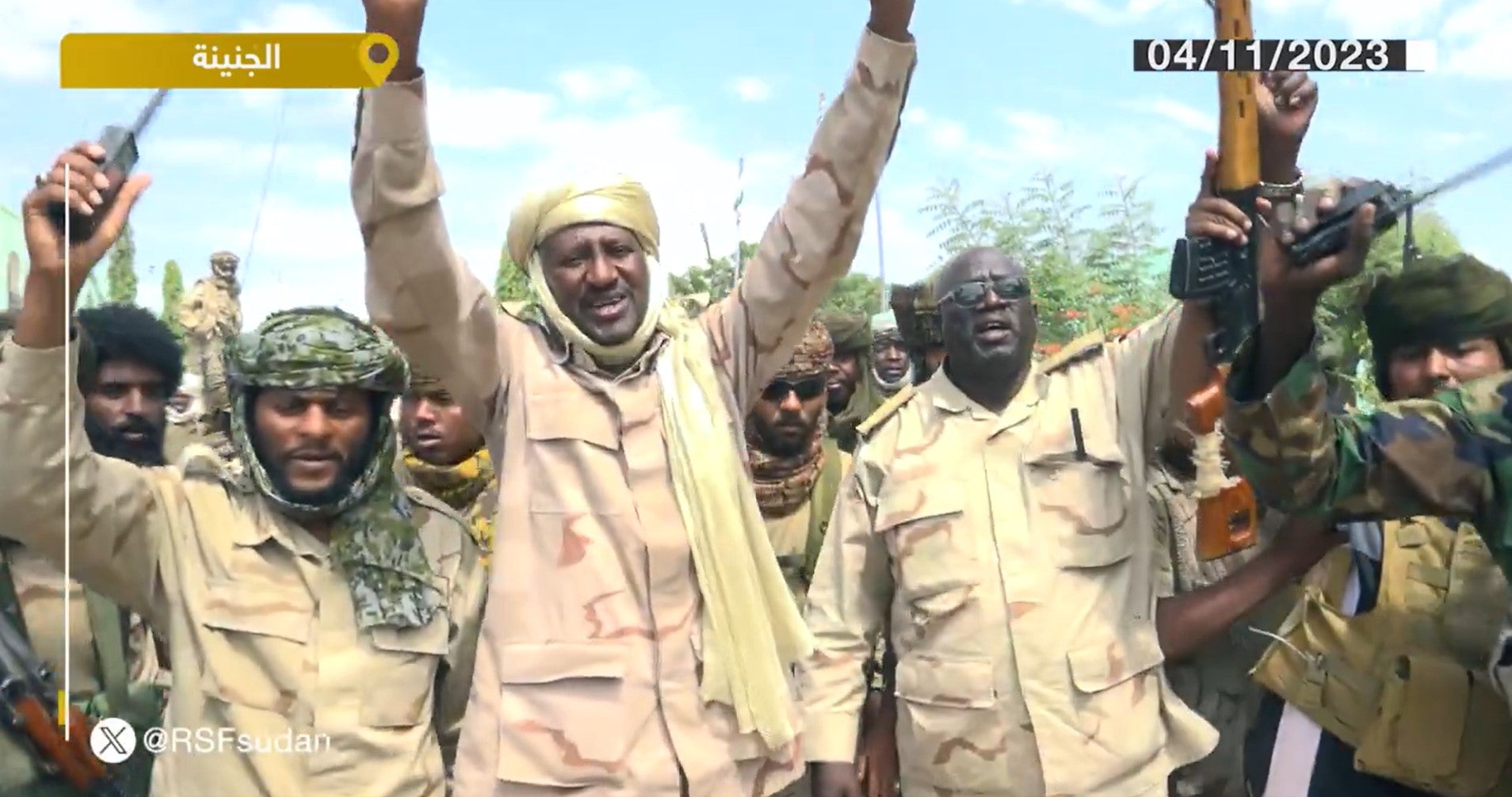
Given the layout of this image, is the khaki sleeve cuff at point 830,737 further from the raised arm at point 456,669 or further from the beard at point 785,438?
the beard at point 785,438

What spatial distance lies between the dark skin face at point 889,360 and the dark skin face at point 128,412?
13.3ft

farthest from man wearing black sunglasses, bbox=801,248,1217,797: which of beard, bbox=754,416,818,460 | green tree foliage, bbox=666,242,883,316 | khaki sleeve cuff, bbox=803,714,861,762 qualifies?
green tree foliage, bbox=666,242,883,316

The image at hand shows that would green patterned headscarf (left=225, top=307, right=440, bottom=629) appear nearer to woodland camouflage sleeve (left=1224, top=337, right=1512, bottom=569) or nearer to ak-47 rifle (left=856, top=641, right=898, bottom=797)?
ak-47 rifle (left=856, top=641, right=898, bottom=797)

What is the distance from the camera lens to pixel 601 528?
241 cm

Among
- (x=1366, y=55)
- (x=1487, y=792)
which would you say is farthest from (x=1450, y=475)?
(x=1487, y=792)

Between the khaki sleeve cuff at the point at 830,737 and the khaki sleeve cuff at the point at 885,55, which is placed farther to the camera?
the khaki sleeve cuff at the point at 830,737

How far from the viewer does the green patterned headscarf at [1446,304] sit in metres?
2.98

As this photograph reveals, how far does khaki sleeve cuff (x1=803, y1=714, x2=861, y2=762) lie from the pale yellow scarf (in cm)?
75

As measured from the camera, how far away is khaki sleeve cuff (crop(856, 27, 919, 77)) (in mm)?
2348

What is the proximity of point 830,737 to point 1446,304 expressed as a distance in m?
1.86

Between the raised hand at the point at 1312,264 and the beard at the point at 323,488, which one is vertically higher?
the raised hand at the point at 1312,264

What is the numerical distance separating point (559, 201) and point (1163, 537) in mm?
2246

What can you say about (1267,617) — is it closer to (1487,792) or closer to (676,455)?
(1487,792)

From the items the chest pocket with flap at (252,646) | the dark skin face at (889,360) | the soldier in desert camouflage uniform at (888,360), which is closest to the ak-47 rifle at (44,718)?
the chest pocket with flap at (252,646)
